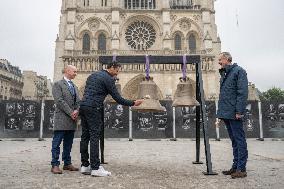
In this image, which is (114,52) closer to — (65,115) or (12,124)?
(12,124)

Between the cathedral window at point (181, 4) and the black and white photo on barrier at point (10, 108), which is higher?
the cathedral window at point (181, 4)

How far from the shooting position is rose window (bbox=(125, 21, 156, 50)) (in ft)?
97.8

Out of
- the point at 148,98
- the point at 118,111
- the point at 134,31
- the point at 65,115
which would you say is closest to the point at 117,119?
the point at 118,111

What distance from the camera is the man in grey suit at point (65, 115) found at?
4828 millimetres

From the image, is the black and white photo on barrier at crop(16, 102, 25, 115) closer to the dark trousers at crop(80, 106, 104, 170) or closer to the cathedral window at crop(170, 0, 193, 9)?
the dark trousers at crop(80, 106, 104, 170)

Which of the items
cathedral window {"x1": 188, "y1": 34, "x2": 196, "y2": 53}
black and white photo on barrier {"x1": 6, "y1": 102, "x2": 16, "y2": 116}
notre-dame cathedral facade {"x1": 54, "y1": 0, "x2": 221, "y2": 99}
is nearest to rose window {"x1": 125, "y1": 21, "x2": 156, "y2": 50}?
notre-dame cathedral facade {"x1": 54, "y1": 0, "x2": 221, "y2": 99}

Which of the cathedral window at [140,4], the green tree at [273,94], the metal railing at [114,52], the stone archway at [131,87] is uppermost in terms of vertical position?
the cathedral window at [140,4]

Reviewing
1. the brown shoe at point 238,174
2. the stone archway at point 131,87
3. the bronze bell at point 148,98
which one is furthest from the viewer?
the stone archway at point 131,87

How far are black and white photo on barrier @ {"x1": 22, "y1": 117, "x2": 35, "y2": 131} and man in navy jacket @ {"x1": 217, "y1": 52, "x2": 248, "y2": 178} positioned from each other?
10.7 meters

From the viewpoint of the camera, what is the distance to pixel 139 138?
538 inches

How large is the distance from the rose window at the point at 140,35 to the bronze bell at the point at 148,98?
25.1 m

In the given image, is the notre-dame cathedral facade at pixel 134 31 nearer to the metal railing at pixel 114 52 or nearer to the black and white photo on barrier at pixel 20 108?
the metal railing at pixel 114 52

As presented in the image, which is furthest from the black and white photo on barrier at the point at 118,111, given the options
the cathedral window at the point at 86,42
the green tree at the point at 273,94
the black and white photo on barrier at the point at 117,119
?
the green tree at the point at 273,94

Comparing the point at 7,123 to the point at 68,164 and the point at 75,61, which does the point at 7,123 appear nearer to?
the point at 68,164
